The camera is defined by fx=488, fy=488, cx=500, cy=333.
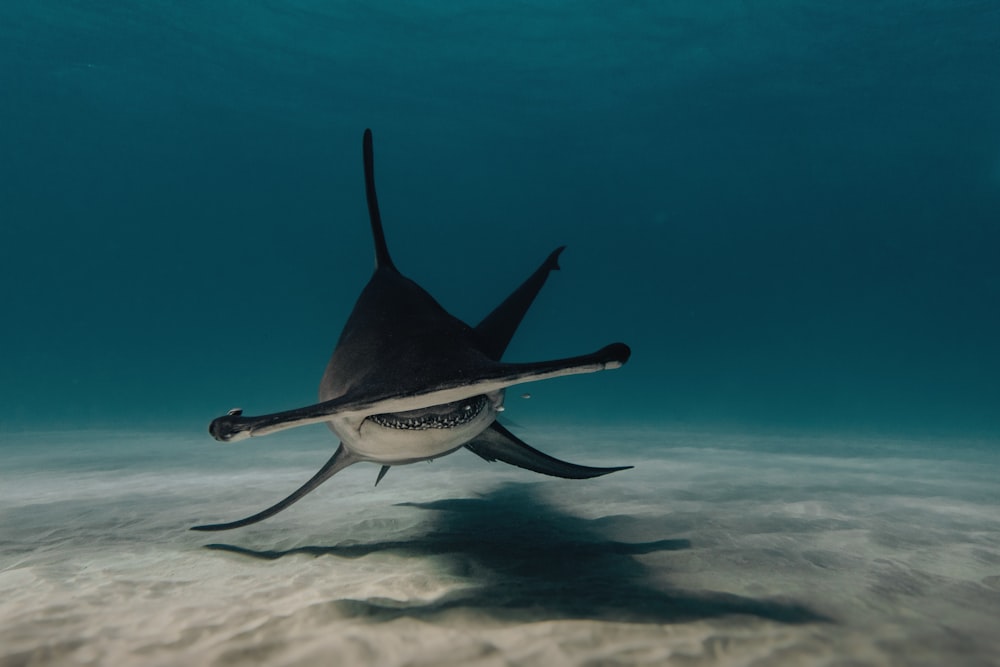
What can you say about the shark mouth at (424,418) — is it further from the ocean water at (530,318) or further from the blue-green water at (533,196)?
the blue-green water at (533,196)

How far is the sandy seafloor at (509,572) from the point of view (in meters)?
1.79

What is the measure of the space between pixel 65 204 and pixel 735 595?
89.9m

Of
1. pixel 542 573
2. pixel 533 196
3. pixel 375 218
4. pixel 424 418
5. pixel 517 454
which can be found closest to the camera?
pixel 424 418

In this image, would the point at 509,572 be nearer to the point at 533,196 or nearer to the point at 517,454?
the point at 517,454

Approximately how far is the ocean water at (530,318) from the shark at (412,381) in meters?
0.70

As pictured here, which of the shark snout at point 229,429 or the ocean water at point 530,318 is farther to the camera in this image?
the ocean water at point 530,318

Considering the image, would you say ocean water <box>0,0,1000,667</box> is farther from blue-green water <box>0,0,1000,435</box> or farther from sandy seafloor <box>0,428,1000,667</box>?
blue-green water <box>0,0,1000,435</box>

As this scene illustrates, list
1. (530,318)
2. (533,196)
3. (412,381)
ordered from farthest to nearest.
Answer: (530,318)
(533,196)
(412,381)

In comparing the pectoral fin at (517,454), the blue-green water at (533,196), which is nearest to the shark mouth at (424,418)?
the pectoral fin at (517,454)

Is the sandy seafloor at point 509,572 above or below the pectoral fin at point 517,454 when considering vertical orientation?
below

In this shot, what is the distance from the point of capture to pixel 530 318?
Answer: 54406 millimetres

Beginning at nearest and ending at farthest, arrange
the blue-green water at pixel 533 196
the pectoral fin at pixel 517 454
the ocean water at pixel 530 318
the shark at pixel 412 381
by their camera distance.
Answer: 1. the shark at pixel 412 381
2. the ocean water at pixel 530 318
3. the pectoral fin at pixel 517 454
4. the blue-green water at pixel 533 196

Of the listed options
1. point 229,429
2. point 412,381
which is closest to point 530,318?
point 412,381

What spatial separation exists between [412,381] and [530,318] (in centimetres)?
5240
